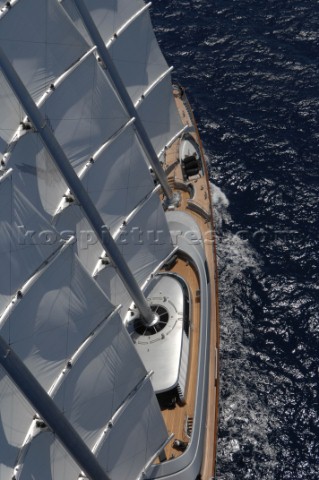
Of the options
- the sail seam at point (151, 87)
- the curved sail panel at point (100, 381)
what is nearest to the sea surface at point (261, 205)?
the curved sail panel at point (100, 381)

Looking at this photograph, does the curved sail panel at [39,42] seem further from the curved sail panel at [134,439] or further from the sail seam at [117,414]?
the curved sail panel at [134,439]

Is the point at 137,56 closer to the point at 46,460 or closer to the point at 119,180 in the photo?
the point at 119,180

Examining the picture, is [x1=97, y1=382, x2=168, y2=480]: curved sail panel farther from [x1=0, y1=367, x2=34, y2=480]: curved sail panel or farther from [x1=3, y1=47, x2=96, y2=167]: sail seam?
[x1=3, y1=47, x2=96, y2=167]: sail seam

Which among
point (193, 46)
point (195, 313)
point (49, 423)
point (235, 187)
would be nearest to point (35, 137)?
point (49, 423)

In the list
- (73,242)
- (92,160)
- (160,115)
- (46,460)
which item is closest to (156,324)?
(92,160)

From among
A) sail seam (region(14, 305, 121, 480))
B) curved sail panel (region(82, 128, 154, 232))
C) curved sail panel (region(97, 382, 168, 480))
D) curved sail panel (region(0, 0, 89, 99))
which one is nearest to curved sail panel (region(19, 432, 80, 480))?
sail seam (region(14, 305, 121, 480))
